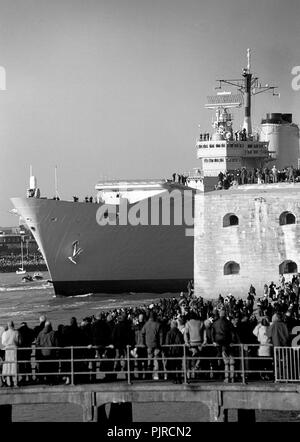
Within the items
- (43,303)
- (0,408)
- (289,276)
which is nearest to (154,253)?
(43,303)

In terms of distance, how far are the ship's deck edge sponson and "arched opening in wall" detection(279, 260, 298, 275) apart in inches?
913

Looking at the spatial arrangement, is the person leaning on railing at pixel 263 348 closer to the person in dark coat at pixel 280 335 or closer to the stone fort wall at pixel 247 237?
the person in dark coat at pixel 280 335

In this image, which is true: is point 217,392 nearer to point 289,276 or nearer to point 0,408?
point 0,408

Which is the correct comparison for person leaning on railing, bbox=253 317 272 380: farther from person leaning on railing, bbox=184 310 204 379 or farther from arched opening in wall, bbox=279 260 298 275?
arched opening in wall, bbox=279 260 298 275

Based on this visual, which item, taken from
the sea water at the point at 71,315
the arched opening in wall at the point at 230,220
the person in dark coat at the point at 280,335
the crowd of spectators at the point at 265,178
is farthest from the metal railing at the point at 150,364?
the crowd of spectators at the point at 265,178

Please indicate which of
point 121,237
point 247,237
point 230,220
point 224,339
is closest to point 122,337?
point 224,339

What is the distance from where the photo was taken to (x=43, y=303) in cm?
6925

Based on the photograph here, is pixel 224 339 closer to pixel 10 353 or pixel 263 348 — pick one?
pixel 263 348

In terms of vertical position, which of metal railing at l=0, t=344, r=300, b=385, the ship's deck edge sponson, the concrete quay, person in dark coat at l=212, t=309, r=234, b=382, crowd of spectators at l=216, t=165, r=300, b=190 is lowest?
the concrete quay

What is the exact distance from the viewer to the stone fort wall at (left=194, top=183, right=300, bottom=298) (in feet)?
147

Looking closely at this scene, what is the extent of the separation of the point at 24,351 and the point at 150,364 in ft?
7.28

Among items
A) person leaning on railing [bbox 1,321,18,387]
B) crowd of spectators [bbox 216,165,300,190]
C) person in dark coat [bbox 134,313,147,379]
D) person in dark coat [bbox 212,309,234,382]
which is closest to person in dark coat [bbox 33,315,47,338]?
person leaning on railing [bbox 1,321,18,387]

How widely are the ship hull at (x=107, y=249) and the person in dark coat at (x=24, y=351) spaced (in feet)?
148
